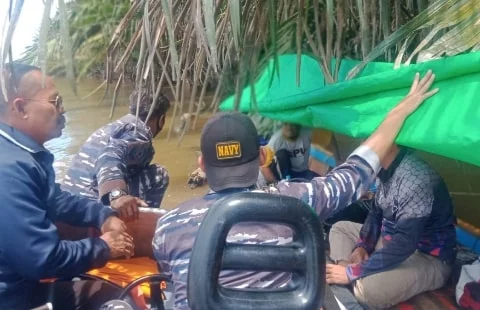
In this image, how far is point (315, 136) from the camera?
5660mm

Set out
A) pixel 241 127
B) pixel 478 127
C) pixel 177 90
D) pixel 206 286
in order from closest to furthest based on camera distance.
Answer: pixel 206 286 → pixel 241 127 → pixel 478 127 → pixel 177 90

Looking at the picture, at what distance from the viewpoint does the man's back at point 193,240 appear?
2.17m

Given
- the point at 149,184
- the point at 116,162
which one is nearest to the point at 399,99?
the point at 116,162

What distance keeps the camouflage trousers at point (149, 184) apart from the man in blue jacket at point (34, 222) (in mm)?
1327

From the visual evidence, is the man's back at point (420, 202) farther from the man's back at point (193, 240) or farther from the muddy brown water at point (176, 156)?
the man's back at point (193, 240)

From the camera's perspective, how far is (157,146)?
12008 mm

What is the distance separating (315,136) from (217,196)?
3451 millimetres

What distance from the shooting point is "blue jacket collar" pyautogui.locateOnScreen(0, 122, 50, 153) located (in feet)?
9.30

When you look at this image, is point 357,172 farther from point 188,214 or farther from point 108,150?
point 108,150

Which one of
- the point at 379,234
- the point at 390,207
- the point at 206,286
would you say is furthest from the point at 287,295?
the point at 379,234

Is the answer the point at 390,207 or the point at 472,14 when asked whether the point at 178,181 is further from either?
the point at 472,14

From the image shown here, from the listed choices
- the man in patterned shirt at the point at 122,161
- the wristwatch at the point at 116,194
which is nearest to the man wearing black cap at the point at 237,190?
the wristwatch at the point at 116,194

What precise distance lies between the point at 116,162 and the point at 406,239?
1.92 metres

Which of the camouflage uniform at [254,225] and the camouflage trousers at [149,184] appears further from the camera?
the camouflage trousers at [149,184]
